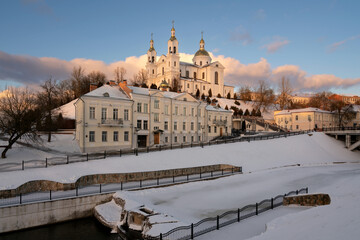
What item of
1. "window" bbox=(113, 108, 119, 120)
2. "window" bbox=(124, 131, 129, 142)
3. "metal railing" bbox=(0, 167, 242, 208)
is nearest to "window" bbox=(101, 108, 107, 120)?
"window" bbox=(113, 108, 119, 120)

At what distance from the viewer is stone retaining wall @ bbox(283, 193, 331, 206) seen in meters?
15.5

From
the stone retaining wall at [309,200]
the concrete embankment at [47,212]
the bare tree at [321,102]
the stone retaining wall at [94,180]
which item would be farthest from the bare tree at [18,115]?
the bare tree at [321,102]

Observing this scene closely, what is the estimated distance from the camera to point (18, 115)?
90.1ft

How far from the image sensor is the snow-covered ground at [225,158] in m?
22.0

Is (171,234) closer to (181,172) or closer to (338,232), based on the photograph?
(338,232)

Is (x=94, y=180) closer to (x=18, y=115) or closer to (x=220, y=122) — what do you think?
(x=18, y=115)

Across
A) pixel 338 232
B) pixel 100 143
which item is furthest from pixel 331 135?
pixel 338 232

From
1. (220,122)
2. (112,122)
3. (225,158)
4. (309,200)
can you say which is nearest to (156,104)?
(112,122)

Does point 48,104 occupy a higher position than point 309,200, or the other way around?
point 48,104

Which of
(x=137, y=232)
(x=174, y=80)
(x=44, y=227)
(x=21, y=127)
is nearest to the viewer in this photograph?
(x=137, y=232)

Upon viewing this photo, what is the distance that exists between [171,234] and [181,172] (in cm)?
1472

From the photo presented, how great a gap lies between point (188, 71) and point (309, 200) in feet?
326

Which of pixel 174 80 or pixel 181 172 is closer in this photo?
pixel 181 172

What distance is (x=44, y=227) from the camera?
56.8ft
